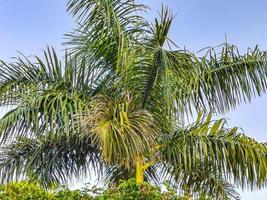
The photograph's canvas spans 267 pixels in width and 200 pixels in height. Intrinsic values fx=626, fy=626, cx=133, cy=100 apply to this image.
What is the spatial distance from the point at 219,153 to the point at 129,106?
131cm

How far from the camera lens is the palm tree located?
7.67m

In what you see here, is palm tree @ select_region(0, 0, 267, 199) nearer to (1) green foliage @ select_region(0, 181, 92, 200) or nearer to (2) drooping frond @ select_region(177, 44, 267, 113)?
(2) drooping frond @ select_region(177, 44, 267, 113)

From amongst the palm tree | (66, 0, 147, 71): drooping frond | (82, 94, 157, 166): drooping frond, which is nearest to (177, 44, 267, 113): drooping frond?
the palm tree

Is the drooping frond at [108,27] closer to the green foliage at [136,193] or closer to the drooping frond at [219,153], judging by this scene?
the drooping frond at [219,153]

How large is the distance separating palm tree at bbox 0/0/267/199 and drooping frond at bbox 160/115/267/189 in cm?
1

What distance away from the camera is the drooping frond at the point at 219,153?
8008mm

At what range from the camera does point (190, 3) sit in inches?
404

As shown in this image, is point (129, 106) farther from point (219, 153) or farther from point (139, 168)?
point (219, 153)

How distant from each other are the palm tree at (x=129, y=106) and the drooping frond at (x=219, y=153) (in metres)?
0.01

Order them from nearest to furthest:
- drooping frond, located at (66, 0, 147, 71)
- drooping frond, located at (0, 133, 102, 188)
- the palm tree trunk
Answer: drooping frond, located at (66, 0, 147, 71) → the palm tree trunk → drooping frond, located at (0, 133, 102, 188)

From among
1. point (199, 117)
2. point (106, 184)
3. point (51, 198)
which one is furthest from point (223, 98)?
point (51, 198)

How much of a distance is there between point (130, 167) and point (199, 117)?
1158 mm

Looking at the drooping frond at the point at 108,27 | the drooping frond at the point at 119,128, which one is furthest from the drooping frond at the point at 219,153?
the drooping frond at the point at 108,27

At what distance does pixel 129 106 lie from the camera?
8008 mm
